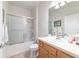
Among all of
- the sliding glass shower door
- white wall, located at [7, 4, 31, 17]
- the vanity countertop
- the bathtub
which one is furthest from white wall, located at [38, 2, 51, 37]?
the vanity countertop

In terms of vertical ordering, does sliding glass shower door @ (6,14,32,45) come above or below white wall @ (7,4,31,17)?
below

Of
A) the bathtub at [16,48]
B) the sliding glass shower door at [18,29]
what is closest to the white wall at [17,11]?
the sliding glass shower door at [18,29]

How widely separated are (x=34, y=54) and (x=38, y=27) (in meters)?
1.03

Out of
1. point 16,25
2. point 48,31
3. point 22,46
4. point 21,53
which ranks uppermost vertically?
point 16,25

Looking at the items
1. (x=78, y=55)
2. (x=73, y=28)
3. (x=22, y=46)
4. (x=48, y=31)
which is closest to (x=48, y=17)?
(x=48, y=31)

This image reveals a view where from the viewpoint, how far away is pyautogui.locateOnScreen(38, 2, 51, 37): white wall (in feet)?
9.96

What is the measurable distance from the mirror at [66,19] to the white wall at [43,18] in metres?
0.34

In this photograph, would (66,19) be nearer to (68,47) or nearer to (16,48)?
(68,47)

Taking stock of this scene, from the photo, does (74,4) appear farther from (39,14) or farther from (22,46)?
(22,46)

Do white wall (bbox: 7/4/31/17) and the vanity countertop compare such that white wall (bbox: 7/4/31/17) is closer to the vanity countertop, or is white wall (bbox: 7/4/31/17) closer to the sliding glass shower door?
the sliding glass shower door

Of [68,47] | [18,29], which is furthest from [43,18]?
[68,47]

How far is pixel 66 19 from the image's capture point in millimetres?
2064

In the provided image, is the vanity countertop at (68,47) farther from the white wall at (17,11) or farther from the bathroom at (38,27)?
the white wall at (17,11)

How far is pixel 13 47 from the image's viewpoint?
3113mm
